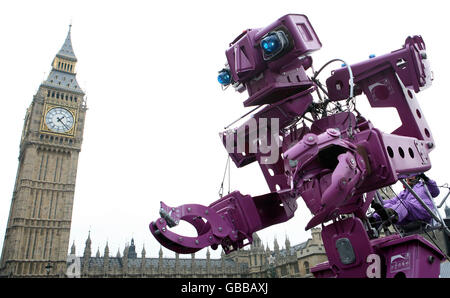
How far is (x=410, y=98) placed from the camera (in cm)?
538

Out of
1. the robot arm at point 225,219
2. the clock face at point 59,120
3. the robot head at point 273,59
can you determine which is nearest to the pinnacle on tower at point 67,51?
the clock face at point 59,120

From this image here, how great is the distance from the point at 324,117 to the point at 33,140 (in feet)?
197

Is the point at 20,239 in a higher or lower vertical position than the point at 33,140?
lower

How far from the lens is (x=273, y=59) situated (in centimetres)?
492

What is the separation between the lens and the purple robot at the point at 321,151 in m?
4.06

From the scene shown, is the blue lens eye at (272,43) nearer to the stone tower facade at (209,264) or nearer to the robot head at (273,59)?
the robot head at (273,59)

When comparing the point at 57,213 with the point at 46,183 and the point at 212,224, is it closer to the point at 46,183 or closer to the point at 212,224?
the point at 46,183

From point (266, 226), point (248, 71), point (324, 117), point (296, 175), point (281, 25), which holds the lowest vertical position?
point (266, 226)

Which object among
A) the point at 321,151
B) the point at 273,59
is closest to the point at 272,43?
the point at 273,59

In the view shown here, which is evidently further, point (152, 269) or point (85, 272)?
point (152, 269)

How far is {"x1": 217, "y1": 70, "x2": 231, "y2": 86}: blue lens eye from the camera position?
552cm
